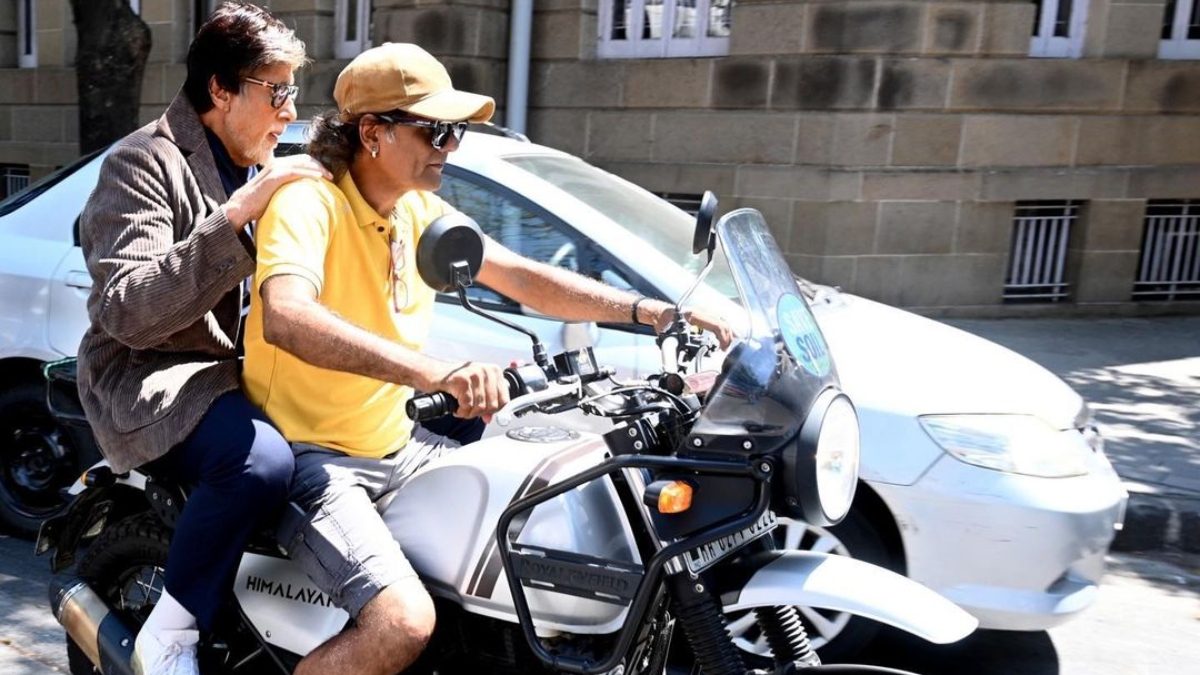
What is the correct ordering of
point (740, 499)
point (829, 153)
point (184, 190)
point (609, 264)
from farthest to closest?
point (829, 153), point (609, 264), point (184, 190), point (740, 499)

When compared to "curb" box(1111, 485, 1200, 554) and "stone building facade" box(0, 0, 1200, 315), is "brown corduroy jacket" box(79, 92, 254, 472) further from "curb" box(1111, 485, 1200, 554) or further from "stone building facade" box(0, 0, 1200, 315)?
"stone building facade" box(0, 0, 1200, 315)

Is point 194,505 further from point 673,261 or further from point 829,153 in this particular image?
point 829,153

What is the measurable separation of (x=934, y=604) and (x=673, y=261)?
2359 mm

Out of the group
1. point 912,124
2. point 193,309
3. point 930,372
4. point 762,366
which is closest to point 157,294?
point 193,309

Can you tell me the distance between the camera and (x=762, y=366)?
2.34 meters

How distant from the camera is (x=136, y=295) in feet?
8.48

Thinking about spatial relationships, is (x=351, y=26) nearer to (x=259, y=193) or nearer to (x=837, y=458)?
(x=259, y=193)

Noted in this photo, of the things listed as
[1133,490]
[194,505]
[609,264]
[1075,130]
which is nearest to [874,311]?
[609,264]

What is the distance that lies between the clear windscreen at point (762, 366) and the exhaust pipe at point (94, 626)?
1575 mm

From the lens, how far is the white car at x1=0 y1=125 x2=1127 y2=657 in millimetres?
3758

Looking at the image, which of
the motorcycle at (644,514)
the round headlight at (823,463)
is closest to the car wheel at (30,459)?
the motorcycle at (644,514)

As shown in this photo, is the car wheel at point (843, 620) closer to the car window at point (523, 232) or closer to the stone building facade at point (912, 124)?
the car window at point (523, 232)

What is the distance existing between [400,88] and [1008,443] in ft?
7.57

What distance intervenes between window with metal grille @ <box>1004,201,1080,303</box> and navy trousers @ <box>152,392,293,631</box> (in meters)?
8.65
